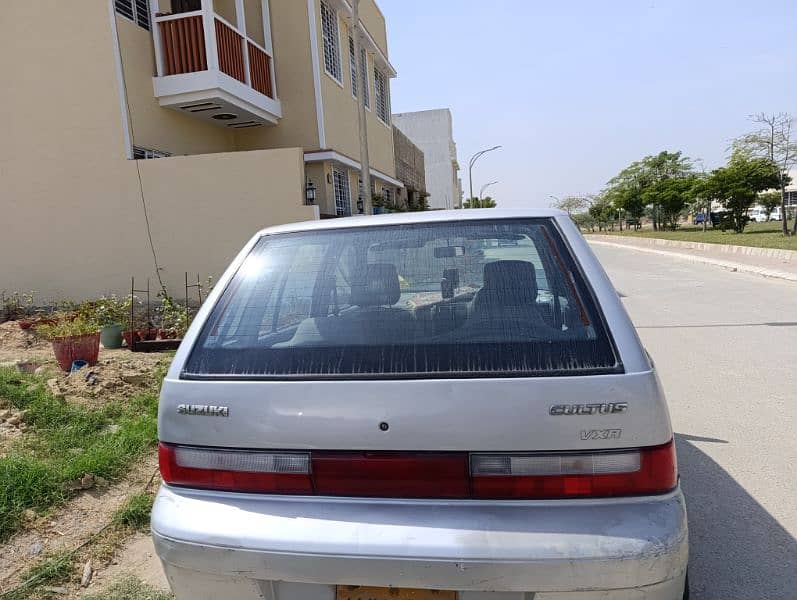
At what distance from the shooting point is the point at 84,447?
12.6ft

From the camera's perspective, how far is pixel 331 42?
14.0 m

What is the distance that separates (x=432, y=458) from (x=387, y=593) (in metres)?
0.39

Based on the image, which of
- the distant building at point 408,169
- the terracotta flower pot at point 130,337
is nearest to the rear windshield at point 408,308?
the terracotta flower pot at point 130,337

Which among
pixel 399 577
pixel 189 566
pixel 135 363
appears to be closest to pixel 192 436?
pixel 189 566

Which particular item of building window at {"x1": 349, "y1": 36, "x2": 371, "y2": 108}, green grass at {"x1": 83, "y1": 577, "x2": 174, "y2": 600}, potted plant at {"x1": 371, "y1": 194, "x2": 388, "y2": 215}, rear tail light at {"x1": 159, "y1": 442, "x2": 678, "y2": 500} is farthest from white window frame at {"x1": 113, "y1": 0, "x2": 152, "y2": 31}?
rear tail light at {"x1": 159, "y1": 442, "x2": 678, "y2": 500}

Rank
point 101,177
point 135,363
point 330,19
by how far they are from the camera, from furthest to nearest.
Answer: point 330,19 → point 101,177 → point 135,363

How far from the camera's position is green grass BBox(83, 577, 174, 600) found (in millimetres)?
2404

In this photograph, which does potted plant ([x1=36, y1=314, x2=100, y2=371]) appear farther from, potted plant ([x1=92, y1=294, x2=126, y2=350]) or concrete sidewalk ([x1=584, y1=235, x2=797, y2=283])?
concrete sidewalk ([x1=584, y1=235, x2=797, y2=283])

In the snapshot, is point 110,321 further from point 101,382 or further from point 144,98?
point 144,98

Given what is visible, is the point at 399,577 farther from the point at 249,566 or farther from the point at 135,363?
the point at 135,363

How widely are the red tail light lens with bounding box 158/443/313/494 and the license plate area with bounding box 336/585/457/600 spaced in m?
0.29

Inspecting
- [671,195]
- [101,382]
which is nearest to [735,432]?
[101,382]

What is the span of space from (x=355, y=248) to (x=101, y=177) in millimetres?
8743

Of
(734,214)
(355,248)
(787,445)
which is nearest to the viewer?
(355,248)
